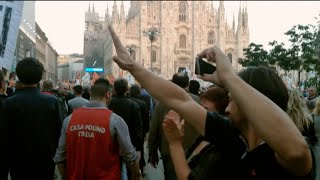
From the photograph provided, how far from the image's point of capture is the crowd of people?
1.61m

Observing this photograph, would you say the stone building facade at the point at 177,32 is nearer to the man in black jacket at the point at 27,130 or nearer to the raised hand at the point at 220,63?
the man in black jacket at the point at 27,130

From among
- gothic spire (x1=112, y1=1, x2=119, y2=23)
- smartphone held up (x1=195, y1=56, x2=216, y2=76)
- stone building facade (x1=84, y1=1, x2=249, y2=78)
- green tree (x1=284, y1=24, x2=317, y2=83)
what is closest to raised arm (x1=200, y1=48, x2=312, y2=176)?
smartphone held up (x1=195, y1=56, x2=216, y2=76)

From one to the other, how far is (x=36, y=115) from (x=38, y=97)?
160 millimetres

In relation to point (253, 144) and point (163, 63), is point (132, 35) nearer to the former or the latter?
point (163, 63)

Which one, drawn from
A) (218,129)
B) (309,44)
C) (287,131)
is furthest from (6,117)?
(309,44)

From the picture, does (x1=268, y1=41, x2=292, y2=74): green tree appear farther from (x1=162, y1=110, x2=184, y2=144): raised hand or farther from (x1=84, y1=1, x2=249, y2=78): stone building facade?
(x1=84, y1=1, x2=249, y2=78): stone building facade

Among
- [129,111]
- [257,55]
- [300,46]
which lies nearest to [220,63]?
[129,111]

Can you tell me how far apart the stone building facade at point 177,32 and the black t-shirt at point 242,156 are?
5648 cm

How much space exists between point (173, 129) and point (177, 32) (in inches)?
2398

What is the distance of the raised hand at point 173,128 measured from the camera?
82.0 inches

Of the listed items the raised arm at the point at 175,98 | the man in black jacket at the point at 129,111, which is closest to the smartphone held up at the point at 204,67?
the raised arm at the point at 175,98

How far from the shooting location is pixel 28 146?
4000 mm

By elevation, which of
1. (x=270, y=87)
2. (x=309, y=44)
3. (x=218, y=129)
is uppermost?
(x=309, y=44)

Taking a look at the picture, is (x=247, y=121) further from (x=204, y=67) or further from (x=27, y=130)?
(x=27, y=130)
